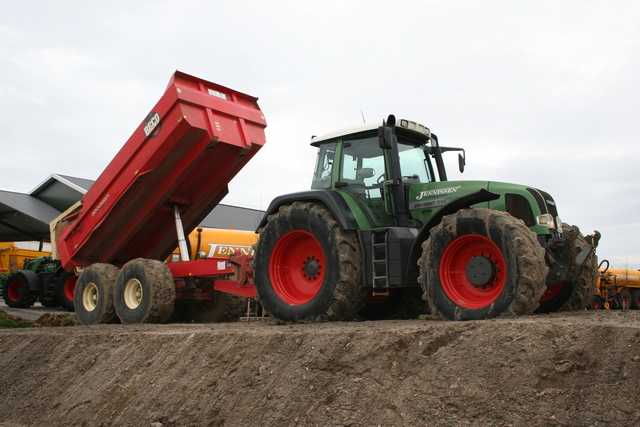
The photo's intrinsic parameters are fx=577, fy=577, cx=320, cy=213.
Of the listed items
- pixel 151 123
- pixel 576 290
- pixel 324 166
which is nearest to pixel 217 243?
pixel 151 123

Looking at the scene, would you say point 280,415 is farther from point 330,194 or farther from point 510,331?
point 330,194

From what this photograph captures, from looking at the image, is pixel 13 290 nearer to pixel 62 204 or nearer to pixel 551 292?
pixel 62 204

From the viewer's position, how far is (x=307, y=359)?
427 cm

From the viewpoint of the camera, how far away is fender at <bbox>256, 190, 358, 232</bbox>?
19.9 feet

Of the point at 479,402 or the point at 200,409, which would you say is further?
the point at 200,409

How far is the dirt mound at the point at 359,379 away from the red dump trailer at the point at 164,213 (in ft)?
8.22

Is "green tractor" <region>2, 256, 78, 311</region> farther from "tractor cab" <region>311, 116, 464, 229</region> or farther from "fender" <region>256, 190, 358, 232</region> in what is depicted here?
"tractor cab" <region>311, 116, 464, 229</region>

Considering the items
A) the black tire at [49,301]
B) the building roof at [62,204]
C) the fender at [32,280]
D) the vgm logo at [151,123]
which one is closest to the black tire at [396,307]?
the vgm logo at [151,123]

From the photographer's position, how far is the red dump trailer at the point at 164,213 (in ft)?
26.2

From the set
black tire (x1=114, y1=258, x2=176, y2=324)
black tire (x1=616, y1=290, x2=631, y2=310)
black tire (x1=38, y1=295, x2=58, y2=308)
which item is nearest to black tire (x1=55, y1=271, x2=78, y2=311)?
black tire (x1=38, y1=295, x2=58, y2=308)

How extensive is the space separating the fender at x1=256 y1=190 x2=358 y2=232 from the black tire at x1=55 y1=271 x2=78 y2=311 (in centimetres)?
880

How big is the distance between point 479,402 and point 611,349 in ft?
2.68

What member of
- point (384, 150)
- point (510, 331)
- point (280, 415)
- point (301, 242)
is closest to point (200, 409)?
point (280, 415)

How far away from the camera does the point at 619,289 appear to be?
2661 centimetres
